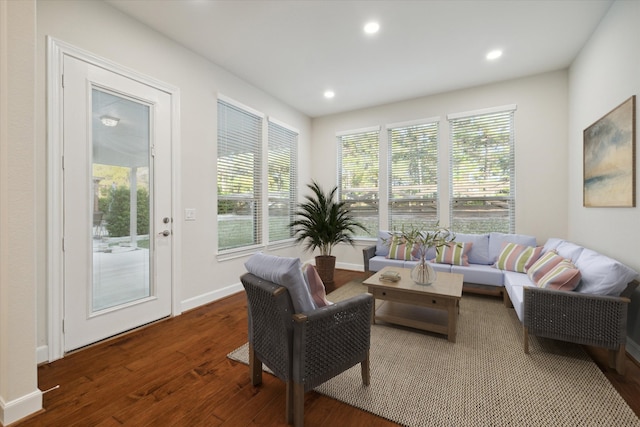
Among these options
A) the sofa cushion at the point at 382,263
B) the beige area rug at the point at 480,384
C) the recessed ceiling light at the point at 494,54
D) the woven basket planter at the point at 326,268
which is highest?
the recessed ceiling light at the point at 494,54

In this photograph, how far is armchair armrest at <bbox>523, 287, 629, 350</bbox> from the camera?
1957 millimetres

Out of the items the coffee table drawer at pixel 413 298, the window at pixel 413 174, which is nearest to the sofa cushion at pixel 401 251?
the window at pixel 413 174

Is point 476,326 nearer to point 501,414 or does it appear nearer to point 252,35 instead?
point 501,414

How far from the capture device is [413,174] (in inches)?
187

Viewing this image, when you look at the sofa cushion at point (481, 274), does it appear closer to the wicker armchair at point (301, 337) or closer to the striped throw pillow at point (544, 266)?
the striped throw pillow at point (544, 266)

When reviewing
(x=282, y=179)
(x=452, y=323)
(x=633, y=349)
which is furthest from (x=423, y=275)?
(x=282, y=179)

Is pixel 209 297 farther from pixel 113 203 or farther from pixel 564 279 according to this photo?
pixel 564 279

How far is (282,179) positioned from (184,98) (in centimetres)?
208

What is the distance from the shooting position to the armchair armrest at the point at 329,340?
147 centimetres

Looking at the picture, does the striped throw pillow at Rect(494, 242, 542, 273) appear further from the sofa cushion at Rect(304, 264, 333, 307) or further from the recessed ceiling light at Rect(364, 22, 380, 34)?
the recessed ceiling light at Rect(364, 22, 380, 34)

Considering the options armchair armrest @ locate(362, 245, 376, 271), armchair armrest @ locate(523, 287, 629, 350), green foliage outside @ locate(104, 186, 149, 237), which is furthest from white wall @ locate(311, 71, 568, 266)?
green foliage outside @ locate(104, 186, 149, 237)

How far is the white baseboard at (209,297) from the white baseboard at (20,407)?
1.54 meters

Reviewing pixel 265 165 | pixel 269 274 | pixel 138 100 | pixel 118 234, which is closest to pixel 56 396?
pixel 118 234

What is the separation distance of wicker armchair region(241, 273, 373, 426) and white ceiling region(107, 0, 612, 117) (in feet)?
8.42
